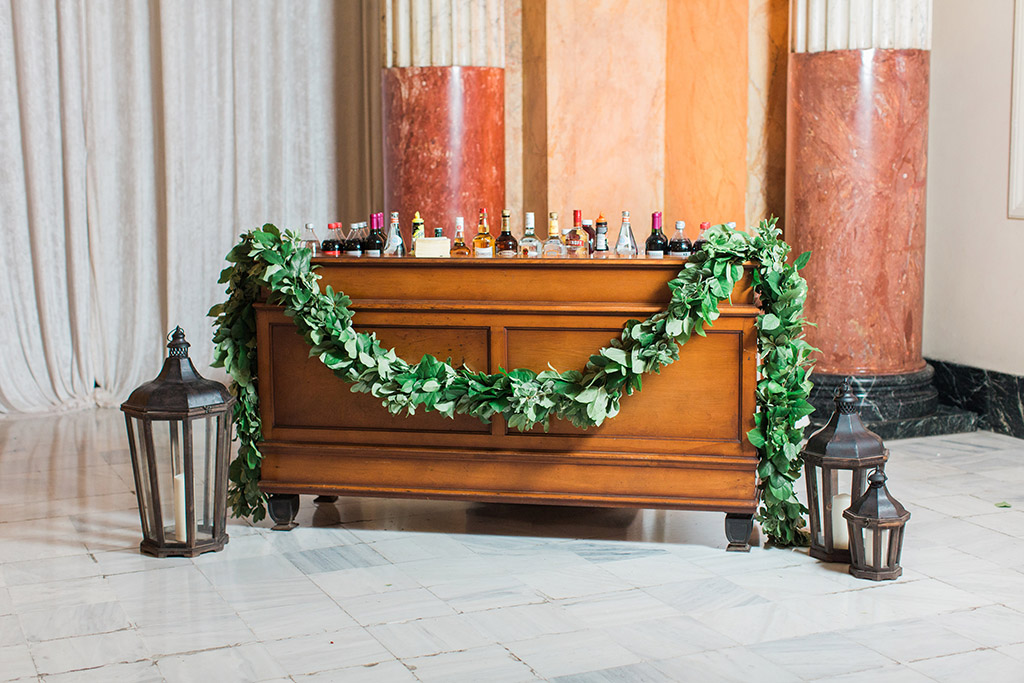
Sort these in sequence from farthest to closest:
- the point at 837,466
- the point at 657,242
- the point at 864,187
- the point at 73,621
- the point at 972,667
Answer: the point at 864,187 → the point at 657,242 → the point at 837,466 → the point at 73,621 → the point at 972,667

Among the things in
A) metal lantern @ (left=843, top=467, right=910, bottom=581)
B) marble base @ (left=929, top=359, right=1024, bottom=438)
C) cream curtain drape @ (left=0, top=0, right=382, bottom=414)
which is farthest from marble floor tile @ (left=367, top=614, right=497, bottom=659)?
cream curtain drape @ (left=0, top=0, right=382, bottom=414)

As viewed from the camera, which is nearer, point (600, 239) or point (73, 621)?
point (73, 621)

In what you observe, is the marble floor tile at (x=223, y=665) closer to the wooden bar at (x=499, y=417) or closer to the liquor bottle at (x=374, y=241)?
the wooden bar at (x=499, y=417)

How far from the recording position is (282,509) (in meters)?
4.07

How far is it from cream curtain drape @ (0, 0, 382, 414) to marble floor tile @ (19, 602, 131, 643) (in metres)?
3.44

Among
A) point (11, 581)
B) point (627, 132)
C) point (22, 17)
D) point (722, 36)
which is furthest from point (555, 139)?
point (11, 581)

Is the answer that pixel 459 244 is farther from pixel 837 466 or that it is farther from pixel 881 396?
pixel 881 396

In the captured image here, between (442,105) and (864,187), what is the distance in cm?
217

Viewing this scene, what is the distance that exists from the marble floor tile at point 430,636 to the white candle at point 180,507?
3.16 ft

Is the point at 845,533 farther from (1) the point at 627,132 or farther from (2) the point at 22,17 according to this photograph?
(2) the point at 22,17

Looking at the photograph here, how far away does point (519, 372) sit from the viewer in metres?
3.72

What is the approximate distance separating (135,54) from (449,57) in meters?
2.06

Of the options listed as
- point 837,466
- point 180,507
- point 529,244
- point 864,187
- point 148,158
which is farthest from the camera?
point 148,158

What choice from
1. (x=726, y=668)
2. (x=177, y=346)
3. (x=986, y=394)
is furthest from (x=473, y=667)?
(x=986, y=394)
